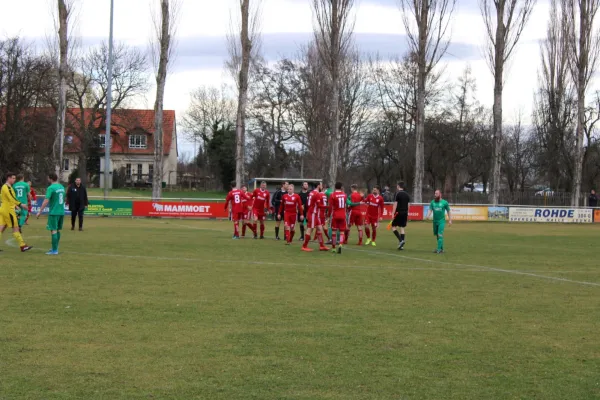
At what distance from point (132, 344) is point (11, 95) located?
45.7 metres

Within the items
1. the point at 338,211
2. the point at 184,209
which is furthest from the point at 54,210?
the point at 184,209

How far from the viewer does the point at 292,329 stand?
27.8 feet

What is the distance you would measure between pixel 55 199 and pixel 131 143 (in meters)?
66.9

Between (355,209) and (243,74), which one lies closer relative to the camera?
(355,209)

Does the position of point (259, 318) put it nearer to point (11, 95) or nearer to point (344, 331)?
point (344, 331)

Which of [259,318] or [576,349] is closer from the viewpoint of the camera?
[576,349]

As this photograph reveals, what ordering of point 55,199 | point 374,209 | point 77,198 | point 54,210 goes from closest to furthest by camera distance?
point 54,210 < point 55,199 < point 374,209 < point 77,198

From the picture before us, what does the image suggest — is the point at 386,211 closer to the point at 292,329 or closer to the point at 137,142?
the point at 292,329

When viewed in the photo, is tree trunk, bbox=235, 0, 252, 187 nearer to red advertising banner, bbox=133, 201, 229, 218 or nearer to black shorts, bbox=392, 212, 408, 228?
red advertising banner, bbox=133, 201, 229, 218

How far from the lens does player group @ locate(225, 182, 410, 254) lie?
19.2 metres

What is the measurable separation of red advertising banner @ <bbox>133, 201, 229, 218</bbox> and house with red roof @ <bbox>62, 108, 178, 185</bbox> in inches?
1223

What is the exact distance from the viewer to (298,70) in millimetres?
65438

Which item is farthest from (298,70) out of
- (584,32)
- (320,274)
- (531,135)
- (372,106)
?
(320,274)

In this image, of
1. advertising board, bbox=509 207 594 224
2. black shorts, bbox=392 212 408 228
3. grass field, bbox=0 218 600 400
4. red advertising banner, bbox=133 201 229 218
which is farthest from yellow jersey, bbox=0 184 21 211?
advertising board, bbox=509 207 594 224
